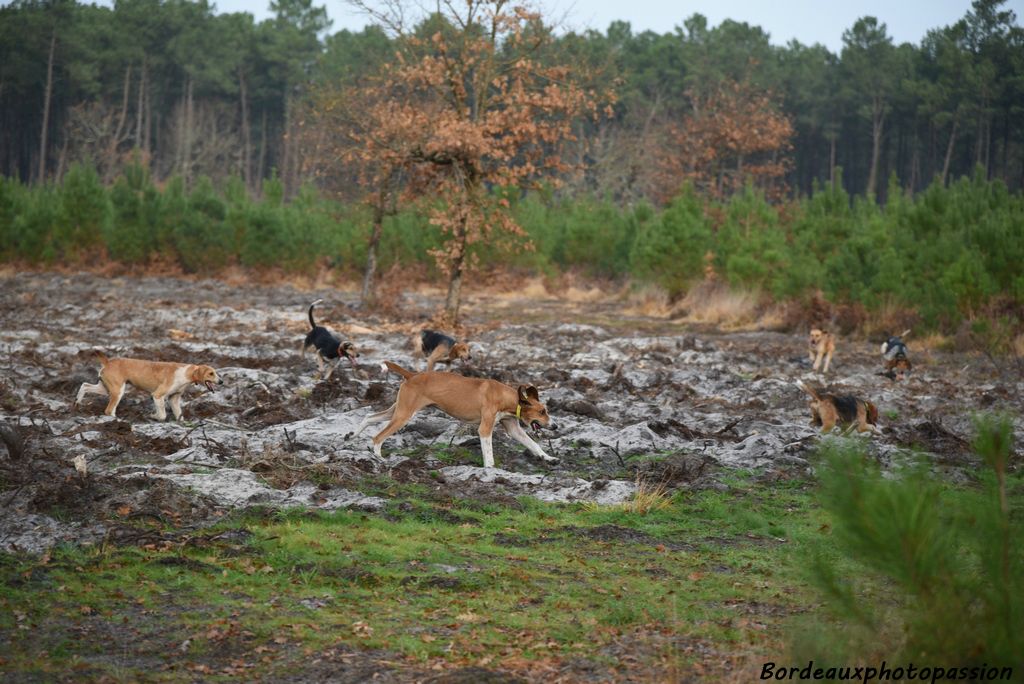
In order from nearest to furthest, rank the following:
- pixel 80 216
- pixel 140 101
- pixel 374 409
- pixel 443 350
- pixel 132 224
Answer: pixel 374 409 < pixel 443 350 < pixel 80 216 < pixel 132 224 < pixel 140 101

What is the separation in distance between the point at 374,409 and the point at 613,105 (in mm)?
61008

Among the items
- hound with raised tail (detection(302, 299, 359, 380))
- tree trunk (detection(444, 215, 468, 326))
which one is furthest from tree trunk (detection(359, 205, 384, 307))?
hound with raised tail (detection(302, 299, 359, 380))

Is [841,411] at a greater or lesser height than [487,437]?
greater

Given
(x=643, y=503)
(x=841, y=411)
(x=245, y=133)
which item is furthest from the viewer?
(x=245, y=133)

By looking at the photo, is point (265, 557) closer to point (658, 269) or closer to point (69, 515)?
point (69, 515)

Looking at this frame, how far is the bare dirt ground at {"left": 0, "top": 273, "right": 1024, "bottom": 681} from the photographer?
998cm

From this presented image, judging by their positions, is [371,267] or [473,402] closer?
[473,402]

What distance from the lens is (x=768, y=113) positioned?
63.8 m

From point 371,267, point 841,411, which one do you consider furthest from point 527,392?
point 371,267

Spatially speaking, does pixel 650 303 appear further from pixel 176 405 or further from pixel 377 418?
pixel 377 418

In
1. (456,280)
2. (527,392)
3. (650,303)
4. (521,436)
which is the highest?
(527,392)

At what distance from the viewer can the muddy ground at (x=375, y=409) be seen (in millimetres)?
10125

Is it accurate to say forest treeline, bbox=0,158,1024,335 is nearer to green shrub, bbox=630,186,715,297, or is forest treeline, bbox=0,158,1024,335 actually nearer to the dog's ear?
green shrub, bbox=630,186,715,297

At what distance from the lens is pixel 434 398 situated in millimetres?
12133
